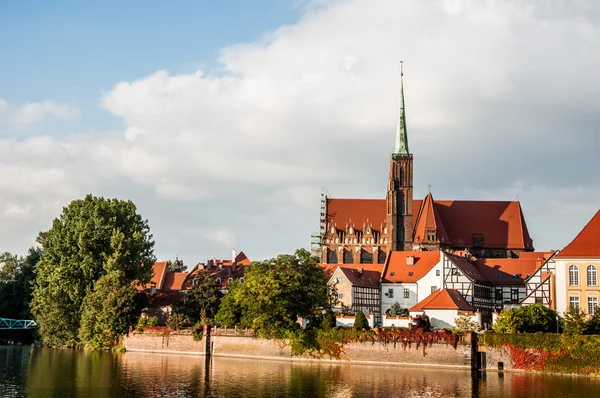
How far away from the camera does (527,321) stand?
5847cm

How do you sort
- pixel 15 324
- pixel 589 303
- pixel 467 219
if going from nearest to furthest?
pixel 589 303 < pixel 15 324 < pixel 467 219

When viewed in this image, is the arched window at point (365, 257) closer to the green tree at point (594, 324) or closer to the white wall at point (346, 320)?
the white wall at point (346, 320)

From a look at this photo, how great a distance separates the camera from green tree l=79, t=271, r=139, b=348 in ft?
240

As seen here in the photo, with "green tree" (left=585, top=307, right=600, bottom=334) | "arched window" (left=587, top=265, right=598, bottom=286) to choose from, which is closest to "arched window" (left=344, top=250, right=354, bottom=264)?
"arched window" (left=587, top=265, right=598, bottom=286)

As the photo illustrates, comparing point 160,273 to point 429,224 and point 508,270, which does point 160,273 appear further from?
point 508,270

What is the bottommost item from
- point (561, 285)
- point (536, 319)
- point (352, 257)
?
point (536, 319)

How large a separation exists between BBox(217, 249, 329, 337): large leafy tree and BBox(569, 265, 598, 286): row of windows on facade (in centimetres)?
2098

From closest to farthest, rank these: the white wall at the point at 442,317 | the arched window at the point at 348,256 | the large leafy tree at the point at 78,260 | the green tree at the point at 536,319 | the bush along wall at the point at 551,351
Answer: the bush along wall at the point at 551,351, the green tree at the point at 536,319, the white wall at the point at 442,317, the large leafy tree at the point at 78,260, the arched window at the point at 348,256

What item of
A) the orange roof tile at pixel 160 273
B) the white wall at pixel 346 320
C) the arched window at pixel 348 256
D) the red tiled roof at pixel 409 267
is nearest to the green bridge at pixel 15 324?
the orange roof tile at pixel 160 273

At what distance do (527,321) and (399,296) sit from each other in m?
25.8

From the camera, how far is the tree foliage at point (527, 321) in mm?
57656

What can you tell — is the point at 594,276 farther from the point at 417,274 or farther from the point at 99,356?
the point at 99,356

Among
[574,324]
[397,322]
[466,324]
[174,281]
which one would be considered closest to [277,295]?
[397,322]

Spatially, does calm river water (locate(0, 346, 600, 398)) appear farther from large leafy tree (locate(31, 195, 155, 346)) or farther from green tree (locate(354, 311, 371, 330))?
large leafy tree (locate(31, 195, 155, 346))
